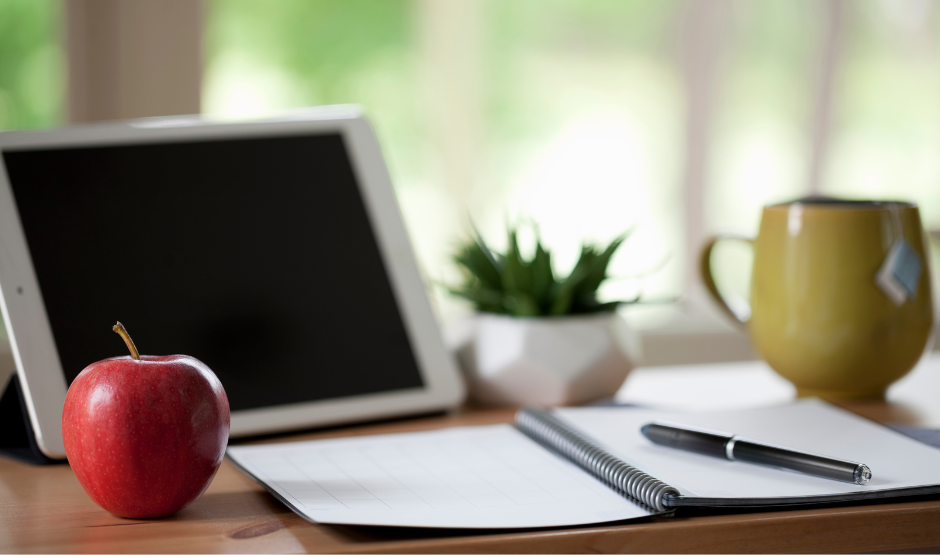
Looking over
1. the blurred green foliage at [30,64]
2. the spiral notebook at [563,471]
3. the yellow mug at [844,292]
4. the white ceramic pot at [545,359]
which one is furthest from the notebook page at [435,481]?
the blurred green foliage at [30,64]

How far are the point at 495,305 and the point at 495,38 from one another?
103 centimetres

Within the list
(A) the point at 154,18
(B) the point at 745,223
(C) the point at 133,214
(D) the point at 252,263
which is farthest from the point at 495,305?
(B) the point at 745,223

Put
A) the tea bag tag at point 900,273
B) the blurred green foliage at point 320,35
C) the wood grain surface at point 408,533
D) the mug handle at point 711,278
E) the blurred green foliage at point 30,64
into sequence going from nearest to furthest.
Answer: the wood grain surface at point 408,533 → the tea bag tag at point 900,273 → the mug handle at point 711,278 → the blurred green foliage at point 30,64 → the blurred green foliage at point 320,35

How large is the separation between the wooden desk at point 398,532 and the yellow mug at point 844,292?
29cm

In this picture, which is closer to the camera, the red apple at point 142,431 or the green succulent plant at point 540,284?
the red apple at point 142,431

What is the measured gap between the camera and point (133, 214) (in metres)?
0.70

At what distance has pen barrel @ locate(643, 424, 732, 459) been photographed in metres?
0.57

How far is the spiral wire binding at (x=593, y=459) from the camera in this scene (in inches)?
19.1

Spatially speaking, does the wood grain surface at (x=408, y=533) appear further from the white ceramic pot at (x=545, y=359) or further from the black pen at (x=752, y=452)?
the white ceramic pot at (x=545, y=359)

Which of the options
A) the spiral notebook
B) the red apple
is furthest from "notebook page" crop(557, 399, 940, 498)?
the red apple

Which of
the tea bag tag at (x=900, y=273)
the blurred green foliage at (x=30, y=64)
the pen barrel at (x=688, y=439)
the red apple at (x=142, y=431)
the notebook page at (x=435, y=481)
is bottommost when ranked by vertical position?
the notebook page at (x=435, y=481)

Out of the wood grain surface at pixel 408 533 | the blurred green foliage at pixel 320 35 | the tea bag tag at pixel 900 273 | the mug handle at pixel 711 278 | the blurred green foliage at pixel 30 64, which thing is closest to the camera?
the wood grain surface at pixel 408 533

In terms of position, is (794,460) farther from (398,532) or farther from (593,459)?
(398,532)

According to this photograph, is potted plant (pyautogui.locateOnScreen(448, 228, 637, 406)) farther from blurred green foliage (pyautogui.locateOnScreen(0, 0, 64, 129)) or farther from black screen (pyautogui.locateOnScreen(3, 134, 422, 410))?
blurred green foliage (pyautogui.locateOnScreen(0, 0, 64, 129))
